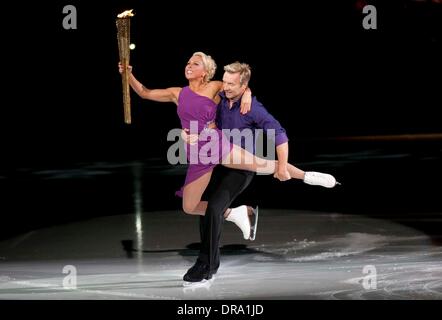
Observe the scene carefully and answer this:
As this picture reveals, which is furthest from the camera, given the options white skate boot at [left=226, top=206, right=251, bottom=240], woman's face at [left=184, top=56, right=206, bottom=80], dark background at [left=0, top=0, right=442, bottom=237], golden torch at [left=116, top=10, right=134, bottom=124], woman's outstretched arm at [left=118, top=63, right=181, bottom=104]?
dark background at [left=0, top=0, right=442, bottom=237]

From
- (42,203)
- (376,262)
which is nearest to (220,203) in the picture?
(376,262)

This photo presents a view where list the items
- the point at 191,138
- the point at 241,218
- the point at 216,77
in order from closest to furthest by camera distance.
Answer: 1. the point at 191,138
2. the point at 241,218
3. the point at 216,77

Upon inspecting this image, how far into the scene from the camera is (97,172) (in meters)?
12.8

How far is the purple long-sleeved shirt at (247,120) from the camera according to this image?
17.9 feet

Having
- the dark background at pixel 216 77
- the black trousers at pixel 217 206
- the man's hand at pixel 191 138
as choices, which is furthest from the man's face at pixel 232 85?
→ the dark background at pixel 216 77

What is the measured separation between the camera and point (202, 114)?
545 cm

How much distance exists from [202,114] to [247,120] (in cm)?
29

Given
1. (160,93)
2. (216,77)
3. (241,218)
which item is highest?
(160,93)

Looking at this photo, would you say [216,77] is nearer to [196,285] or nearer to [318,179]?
[318,179]

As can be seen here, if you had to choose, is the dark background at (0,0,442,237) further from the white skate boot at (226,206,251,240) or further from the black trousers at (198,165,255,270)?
the black trousers at (198,165,255,270)

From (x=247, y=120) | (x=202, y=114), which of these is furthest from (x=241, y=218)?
(x=202, y=114)

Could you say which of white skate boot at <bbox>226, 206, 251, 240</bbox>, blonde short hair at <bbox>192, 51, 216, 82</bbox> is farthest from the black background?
blonde short hair at <bbox>192, 51, 216, 82</bbox>

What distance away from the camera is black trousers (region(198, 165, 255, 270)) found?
5.49 m

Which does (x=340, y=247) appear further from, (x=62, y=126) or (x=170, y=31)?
(x=62, y=126)
